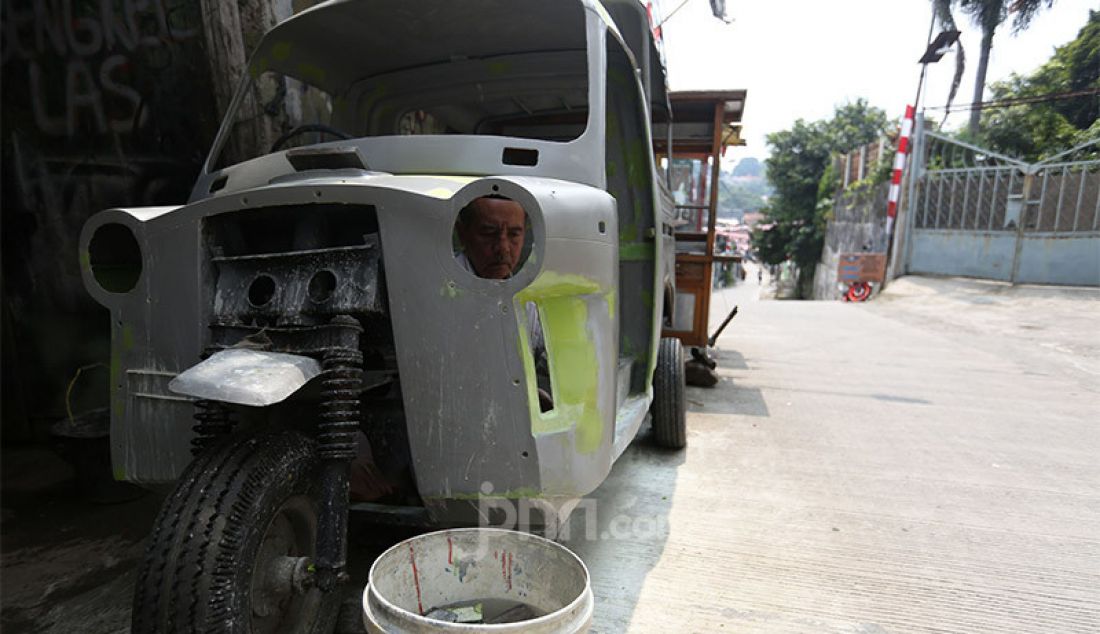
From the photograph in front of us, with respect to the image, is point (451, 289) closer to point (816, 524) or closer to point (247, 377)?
point (247, 377)

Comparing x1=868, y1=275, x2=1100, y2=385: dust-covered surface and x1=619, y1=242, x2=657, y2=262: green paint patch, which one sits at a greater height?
x1=619, y1=242, x2=657, y2=262: green paint patch

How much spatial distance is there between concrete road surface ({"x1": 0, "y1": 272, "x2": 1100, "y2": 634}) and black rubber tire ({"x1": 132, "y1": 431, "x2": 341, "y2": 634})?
97cm

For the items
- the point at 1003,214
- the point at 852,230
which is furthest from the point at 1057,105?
the point at 852,230

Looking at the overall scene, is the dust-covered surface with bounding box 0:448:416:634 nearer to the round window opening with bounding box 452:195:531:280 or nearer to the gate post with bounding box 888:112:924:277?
the round window opening with bounding box 452:195:531:280

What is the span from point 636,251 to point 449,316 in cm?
170

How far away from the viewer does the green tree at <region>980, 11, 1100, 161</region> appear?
523 centimetres

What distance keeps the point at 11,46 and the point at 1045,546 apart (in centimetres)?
578

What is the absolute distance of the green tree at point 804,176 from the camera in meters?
25.8

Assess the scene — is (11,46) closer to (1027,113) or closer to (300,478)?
(300,478)

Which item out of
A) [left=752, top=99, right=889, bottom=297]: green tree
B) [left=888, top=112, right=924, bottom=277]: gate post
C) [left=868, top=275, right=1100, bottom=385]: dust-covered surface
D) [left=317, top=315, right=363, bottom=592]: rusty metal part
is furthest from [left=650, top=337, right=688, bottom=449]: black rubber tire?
[left=752, top=99, right=889, bottom=297]: green tree

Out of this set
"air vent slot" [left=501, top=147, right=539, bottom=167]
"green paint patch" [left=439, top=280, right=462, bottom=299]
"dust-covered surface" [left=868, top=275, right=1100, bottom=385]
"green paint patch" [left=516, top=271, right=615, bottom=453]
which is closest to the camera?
"green paint patch" [left=439, top=280, right=462, bottom=299]

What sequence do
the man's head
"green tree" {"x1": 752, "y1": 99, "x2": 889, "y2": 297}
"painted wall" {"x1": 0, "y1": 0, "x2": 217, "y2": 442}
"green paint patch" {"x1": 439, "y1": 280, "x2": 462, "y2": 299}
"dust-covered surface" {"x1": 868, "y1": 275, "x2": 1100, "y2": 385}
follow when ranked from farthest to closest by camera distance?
"green tree" {"x1": 752, "y1": 99, "x2": 889, "y2": 297} → "dust-covered surface" {"x1": 868, "y1": 275, "x2": 1100, "y2": 385} → "painted wall" {"x1": 0, "y1": 0, "x2": 217, "y2": 442} → the man's head → "green paint patch" {"x1": 439, "y1": 280, "x2": 462, "y2": 299}

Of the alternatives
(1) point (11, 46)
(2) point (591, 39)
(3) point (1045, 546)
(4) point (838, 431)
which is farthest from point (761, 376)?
(1) point (11, 46)

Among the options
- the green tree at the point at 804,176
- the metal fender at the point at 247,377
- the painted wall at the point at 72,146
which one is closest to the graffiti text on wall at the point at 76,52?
the painted wall at the point at 72,146
